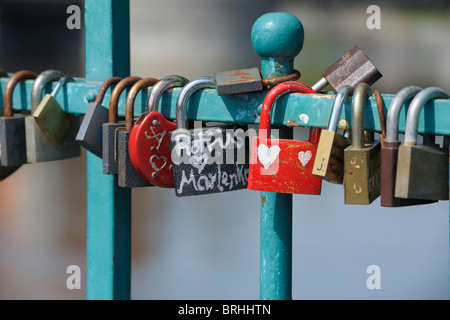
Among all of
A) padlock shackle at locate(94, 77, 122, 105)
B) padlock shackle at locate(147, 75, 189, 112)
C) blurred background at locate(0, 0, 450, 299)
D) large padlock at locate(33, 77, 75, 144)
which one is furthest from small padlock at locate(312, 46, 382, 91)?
blurred background at locate(0, 0, 450, 299)

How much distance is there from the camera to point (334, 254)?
312 cm

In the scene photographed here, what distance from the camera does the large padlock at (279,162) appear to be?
2.86ft

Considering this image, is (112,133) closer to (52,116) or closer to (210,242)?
(52,116)

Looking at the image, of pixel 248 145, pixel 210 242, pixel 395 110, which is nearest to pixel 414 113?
pixel 395 110

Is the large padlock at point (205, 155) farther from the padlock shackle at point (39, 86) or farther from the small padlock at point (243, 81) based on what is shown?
the padlock shackle at point (39, 86)

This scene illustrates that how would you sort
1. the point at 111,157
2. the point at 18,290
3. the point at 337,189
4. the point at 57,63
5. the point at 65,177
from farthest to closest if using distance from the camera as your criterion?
the point at 57,63 < the point at 65,177 < the point at 337,189 < the point at 18,290 < the point at 111,157

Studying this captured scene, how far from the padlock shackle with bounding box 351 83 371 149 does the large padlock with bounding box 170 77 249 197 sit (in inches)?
7.0

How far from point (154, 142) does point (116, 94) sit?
9cm

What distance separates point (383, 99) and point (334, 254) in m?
2.35

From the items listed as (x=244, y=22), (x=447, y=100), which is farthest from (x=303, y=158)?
(x=244, y=22)

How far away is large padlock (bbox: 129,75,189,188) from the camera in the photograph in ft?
3.13

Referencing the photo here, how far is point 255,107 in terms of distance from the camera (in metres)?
0.93

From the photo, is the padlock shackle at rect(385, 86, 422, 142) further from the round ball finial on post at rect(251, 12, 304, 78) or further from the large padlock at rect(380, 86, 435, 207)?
the round ball finial on post at rect(251, 12, 304, 78)

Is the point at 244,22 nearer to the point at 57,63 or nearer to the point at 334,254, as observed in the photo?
the point at 57,63
